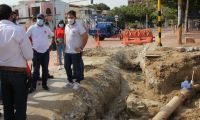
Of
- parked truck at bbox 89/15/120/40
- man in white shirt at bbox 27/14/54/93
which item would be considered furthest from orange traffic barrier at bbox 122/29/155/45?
man in white shirt at bbox 27/14/54/93

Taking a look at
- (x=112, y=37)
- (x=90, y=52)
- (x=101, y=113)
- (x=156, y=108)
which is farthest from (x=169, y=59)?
(x=112, y=37)

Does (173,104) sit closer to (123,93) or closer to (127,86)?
(123,93)

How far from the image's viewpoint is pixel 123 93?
1295 centimetres

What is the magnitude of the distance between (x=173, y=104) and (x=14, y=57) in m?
5.79

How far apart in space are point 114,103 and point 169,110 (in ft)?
5.28

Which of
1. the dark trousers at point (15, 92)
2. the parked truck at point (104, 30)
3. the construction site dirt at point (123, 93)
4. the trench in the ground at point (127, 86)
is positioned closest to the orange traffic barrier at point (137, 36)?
the trench in the ground at point (127, 86)

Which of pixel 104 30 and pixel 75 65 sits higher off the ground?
pixel 104 30

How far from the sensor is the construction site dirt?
8367mm

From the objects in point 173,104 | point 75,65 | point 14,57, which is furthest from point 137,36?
point 14,57

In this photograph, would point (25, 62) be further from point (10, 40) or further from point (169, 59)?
point (169, 59)

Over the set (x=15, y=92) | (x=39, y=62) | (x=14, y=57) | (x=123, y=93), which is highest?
(x=14, y=57)

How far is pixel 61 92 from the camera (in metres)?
9.38

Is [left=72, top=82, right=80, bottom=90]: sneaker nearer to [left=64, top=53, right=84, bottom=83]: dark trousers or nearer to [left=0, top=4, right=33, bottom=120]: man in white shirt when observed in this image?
[left=64, top=53, right=84, bottom=83]: dark trousers

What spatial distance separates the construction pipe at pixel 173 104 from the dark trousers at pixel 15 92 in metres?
4.05
